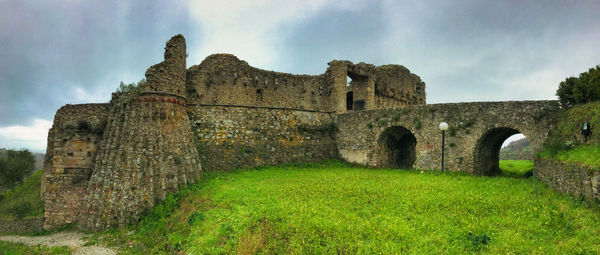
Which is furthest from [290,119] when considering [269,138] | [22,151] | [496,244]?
[22,151]

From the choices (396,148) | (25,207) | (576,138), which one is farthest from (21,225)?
(576,138)

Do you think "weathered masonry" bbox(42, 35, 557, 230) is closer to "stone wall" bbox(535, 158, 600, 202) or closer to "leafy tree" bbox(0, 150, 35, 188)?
"stone wall" bbox(535, 158, 600, 202)

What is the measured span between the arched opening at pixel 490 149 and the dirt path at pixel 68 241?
50.2 ft

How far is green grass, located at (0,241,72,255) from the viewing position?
9508 mm

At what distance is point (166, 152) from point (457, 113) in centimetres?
1373

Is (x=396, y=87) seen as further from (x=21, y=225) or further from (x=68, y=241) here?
(x=21, y=225)

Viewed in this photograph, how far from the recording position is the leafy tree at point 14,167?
110 ft

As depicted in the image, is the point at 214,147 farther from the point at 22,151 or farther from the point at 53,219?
the point at 22,151

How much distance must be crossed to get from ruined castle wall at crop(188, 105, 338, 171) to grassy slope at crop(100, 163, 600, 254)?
4121mm

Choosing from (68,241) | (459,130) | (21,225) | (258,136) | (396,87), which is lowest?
(21,225)

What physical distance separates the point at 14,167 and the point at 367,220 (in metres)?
44.8

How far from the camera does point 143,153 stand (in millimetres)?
11844

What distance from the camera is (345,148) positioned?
18859 mm

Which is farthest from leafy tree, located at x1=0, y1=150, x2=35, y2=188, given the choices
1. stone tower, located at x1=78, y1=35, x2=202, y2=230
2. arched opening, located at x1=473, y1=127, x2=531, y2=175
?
arched opening, located at x1=473, y1=127, x2=531, y2=175
